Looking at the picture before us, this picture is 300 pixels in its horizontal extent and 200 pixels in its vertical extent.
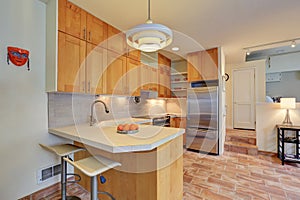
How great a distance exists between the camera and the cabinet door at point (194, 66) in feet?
Result: 12.9

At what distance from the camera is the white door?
552cm

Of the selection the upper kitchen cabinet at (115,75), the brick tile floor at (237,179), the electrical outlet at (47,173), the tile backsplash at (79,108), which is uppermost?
the upper kitchen cabinet at (115,75)

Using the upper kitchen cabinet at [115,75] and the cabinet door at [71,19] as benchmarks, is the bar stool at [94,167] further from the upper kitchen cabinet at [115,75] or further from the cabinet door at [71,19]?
the cabinet door at [71,19]

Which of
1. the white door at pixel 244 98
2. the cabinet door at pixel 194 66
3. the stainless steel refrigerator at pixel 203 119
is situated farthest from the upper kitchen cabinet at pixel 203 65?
the white door at pixel 244 98

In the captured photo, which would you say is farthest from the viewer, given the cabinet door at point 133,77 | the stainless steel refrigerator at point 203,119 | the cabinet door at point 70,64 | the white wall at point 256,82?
the white wall at point 256,82

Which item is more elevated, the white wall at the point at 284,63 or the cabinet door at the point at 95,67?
the white wall at the point at 284,63

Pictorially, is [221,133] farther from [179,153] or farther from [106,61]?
[106,61]

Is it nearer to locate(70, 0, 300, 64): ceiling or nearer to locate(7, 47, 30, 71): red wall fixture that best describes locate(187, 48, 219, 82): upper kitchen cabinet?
locate(70, 0, 300, 64): ceiling

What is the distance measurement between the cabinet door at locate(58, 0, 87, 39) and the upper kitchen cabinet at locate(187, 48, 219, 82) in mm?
2735

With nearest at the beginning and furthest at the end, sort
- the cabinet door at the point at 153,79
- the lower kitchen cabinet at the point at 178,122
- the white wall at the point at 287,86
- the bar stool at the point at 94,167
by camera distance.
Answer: the bar stool at the point at 94,167, the cabinet door at the point at 153,79, the lower kitchen cabinet at the point at 178,122, the white wall at the point at 287,86

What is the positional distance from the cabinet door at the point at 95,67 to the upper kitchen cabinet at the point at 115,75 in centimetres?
9

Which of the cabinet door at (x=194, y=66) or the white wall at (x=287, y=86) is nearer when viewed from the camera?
the cabinet door at (x=194, y=66)

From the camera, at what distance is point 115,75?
2.74m

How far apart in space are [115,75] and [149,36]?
143 centimetres
